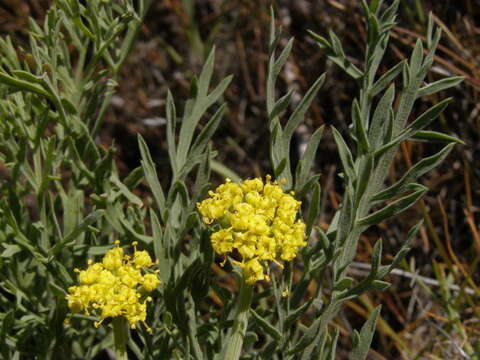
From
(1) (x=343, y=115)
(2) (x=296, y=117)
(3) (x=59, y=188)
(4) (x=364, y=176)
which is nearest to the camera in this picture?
(4) (x=364, y=176)

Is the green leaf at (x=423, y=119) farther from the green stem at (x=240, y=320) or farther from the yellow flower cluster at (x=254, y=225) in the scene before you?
the green stem at (x=240, y=320)

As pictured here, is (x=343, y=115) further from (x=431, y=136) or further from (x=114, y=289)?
(x=114, y=289)

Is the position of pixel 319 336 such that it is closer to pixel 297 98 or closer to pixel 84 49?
pixel 84 49

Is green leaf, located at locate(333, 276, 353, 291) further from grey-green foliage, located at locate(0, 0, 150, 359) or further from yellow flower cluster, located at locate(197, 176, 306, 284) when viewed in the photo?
grey-green foliage, located at locate(0, 0, 150, 359)

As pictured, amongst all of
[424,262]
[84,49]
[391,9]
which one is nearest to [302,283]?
[391,9]

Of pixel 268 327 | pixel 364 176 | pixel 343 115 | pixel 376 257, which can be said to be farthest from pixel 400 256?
pixel 343 115
